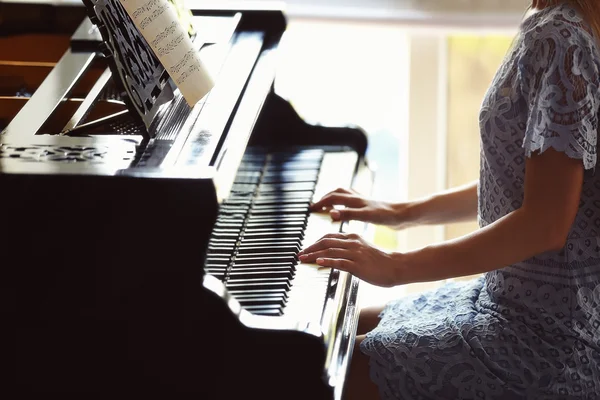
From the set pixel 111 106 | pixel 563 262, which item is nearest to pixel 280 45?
pixel 111 106

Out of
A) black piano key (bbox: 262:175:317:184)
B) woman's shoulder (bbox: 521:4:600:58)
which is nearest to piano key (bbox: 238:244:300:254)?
black piano key (bbox: 262:175:317:184)

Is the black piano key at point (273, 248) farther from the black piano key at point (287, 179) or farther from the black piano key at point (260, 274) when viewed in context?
the black piano key at point (287, 179)

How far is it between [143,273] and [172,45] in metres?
0.46

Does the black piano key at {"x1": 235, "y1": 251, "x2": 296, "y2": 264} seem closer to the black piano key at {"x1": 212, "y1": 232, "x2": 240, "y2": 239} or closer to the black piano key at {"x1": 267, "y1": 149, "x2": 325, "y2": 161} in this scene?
the black piano key at {"x1": 212, "y1": 232, "x2": 240, "y2": 239}

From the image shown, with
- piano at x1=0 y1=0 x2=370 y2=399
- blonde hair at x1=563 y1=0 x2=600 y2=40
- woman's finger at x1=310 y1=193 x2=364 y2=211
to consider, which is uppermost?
blonde hair at x1=563 y1=0 x2=600 y2=40

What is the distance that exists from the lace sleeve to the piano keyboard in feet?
1.56

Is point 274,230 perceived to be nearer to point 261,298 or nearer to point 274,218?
point 274,218

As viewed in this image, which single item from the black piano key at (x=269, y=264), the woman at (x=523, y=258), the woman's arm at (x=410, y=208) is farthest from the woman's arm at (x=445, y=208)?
the black piano key at (x=269, y=264)

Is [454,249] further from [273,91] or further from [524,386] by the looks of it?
[273,91]

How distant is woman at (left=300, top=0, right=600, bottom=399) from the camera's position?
1495 millimetres

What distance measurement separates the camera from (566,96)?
1484 millimetres

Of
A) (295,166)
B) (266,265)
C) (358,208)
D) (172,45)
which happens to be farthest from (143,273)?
(295,166)

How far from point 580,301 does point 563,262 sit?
0.24 feet

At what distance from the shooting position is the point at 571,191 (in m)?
1.49
